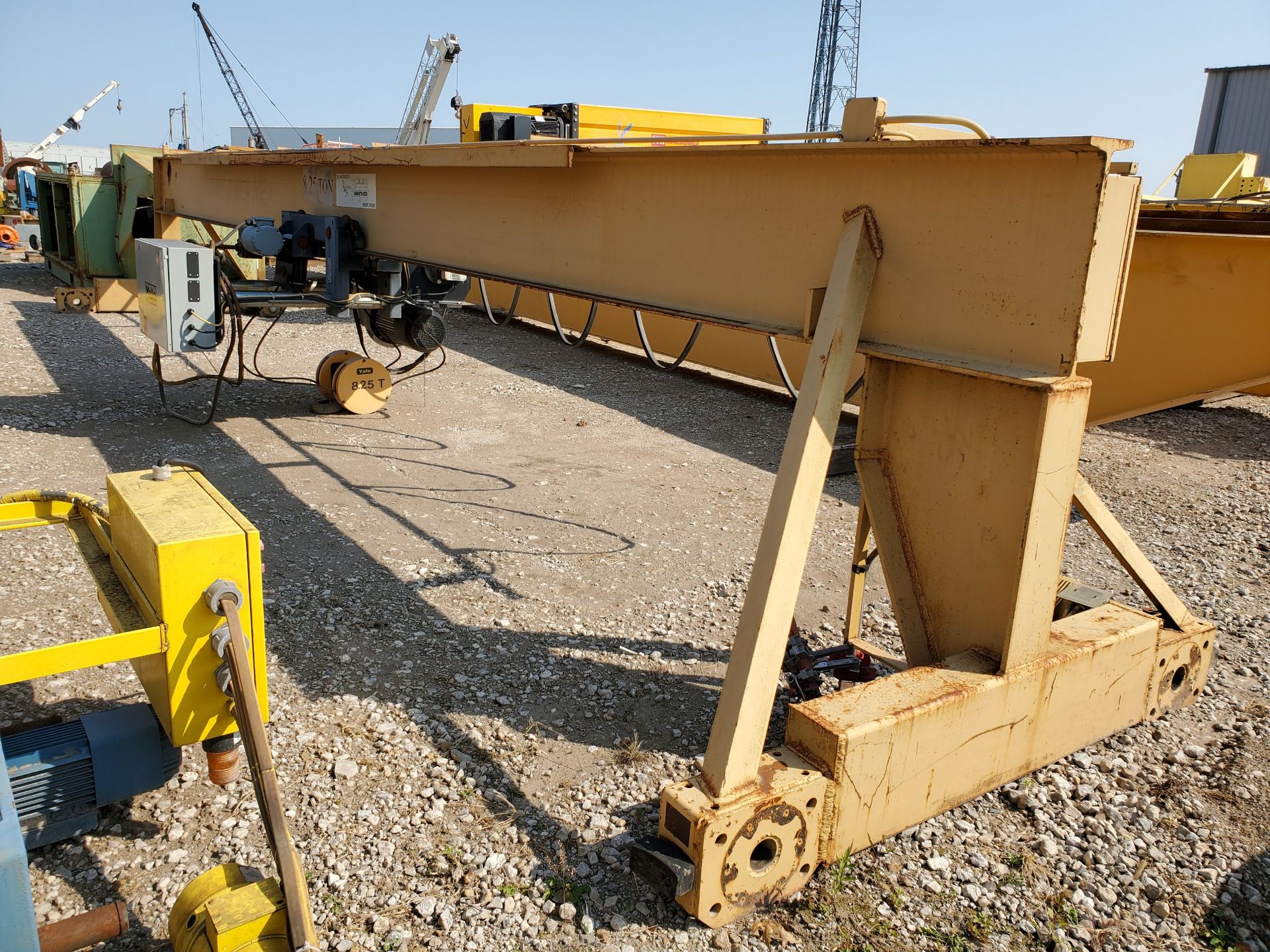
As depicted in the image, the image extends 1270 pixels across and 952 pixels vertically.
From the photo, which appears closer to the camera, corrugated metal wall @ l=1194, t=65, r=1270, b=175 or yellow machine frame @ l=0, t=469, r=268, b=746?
yellow machine frame @ l=0, t=469, r=268, b=746

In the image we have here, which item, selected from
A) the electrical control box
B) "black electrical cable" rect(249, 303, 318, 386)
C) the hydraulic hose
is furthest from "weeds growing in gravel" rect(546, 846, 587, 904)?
"black electrical cable" rect(249, 303, 318, 386)

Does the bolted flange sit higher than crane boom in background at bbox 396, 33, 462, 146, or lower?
lower

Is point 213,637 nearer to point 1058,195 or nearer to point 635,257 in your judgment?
point 635,257

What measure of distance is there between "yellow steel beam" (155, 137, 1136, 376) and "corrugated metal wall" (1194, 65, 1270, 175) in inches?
812

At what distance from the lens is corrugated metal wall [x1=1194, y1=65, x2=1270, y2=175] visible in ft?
63.0

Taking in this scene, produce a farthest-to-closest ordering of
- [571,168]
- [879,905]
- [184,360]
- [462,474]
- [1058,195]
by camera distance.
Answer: [184,360] < [462,474] < [571,168] < [879,905] < [1058,195]

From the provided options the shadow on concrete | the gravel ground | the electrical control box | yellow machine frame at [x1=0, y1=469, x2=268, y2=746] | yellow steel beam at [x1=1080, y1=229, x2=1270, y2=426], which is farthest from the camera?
the electrical control box

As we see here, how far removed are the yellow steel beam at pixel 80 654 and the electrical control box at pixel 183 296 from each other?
13.6 ft

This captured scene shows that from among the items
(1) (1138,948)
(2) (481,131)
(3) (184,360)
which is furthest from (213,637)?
(3) (184,360)

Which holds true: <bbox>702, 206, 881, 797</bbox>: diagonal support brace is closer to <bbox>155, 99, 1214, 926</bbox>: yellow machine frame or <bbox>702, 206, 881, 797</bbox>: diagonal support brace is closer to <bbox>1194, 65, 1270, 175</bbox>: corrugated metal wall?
<bbox>155, 99, 1214, 926</bbox>: yellow machine frame

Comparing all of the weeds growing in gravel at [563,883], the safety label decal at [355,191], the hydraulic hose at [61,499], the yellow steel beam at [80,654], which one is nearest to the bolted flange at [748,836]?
the weeds growing in gravel at [563,883]

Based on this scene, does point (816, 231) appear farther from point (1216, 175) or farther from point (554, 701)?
point (1216, 175)

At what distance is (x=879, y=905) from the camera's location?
2.41 m

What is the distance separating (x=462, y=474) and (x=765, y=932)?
4115 millimetres
